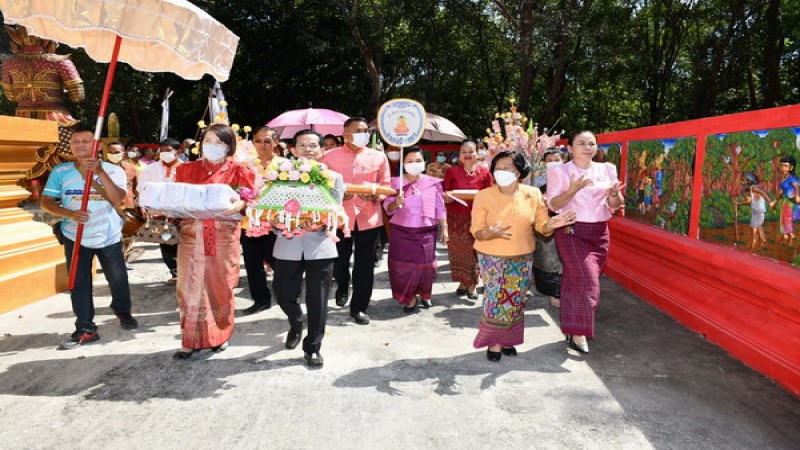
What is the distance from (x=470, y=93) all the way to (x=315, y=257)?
72.9 feet

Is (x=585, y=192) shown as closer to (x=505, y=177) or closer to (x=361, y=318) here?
(x=505, y=177)

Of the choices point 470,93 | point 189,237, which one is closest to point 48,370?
point 189,237

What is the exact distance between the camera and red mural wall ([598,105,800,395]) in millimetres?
3594

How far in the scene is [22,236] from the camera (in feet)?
17.6

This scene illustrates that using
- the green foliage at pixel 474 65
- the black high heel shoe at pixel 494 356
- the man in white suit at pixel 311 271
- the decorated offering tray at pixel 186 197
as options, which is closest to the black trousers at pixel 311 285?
the man in white suit at pixel 311 271

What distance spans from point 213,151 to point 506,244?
2189 millimetres

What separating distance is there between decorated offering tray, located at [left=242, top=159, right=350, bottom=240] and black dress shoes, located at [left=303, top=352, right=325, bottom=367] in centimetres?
91

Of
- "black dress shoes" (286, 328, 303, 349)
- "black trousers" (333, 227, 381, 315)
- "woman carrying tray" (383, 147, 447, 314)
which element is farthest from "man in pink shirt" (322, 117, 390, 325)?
"black dress shoes" (286, 328, 303, 349)

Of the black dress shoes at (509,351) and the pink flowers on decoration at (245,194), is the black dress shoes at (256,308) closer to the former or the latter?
the pink flowers on decoration at (245,194)

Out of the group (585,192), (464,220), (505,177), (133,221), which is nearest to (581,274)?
(585,192)

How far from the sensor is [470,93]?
2480 cm

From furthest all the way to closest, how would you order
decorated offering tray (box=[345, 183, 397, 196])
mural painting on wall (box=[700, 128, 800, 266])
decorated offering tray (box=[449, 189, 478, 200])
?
decorated offering tray (box=[449, 189, 478, 200]) < decorated offering tray (box=[345, 183, 397, 196]) < mural painting on wall (box=[700, 128, 800, 266])

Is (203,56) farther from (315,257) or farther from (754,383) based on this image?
(754,383)

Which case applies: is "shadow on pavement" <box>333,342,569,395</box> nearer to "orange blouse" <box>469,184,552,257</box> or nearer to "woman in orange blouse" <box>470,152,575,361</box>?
"woman in orange blouse" <box>470,152,575,361</box>
